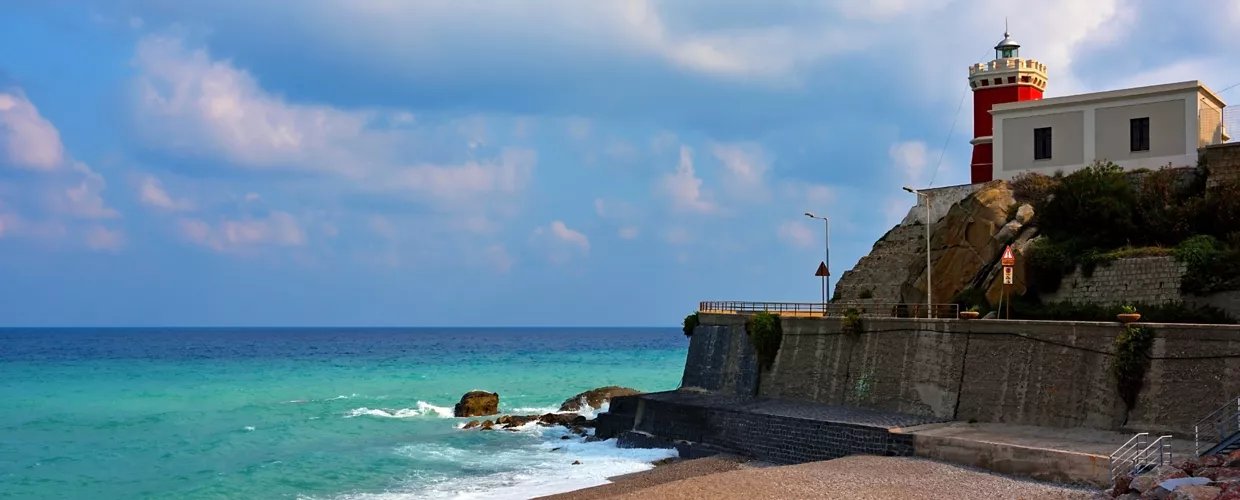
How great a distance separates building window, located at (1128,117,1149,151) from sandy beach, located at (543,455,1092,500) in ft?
57.8

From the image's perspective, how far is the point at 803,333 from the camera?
31844 mm

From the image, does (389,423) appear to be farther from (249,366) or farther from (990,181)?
(249,366)

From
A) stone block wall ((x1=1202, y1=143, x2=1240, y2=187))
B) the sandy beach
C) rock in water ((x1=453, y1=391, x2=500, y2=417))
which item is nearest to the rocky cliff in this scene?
stone block wall ((x1=1202, y1=143, x2=1240, y2=187))

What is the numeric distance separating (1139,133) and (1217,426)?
53.0 feet

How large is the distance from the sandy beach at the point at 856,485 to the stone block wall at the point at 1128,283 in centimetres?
997

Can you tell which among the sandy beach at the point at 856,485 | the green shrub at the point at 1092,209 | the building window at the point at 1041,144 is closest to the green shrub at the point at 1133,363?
the sandy beach at the point at 856,485

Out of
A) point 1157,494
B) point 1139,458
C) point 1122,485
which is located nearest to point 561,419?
point 1139,458

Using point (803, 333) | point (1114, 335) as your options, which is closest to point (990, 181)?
point (803, 333)

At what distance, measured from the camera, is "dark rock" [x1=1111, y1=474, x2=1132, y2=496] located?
1700cm

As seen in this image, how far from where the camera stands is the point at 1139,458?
19031mm

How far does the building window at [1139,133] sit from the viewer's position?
32969 mm

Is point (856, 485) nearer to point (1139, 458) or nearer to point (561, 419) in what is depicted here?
point (1139, 458)

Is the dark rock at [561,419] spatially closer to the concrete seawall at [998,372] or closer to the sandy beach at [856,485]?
the concrete seawall at [998,372]

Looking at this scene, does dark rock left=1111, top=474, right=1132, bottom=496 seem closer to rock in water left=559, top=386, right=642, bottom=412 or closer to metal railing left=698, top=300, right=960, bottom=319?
metal railing left=698, top=300, right=960, bottom=319
